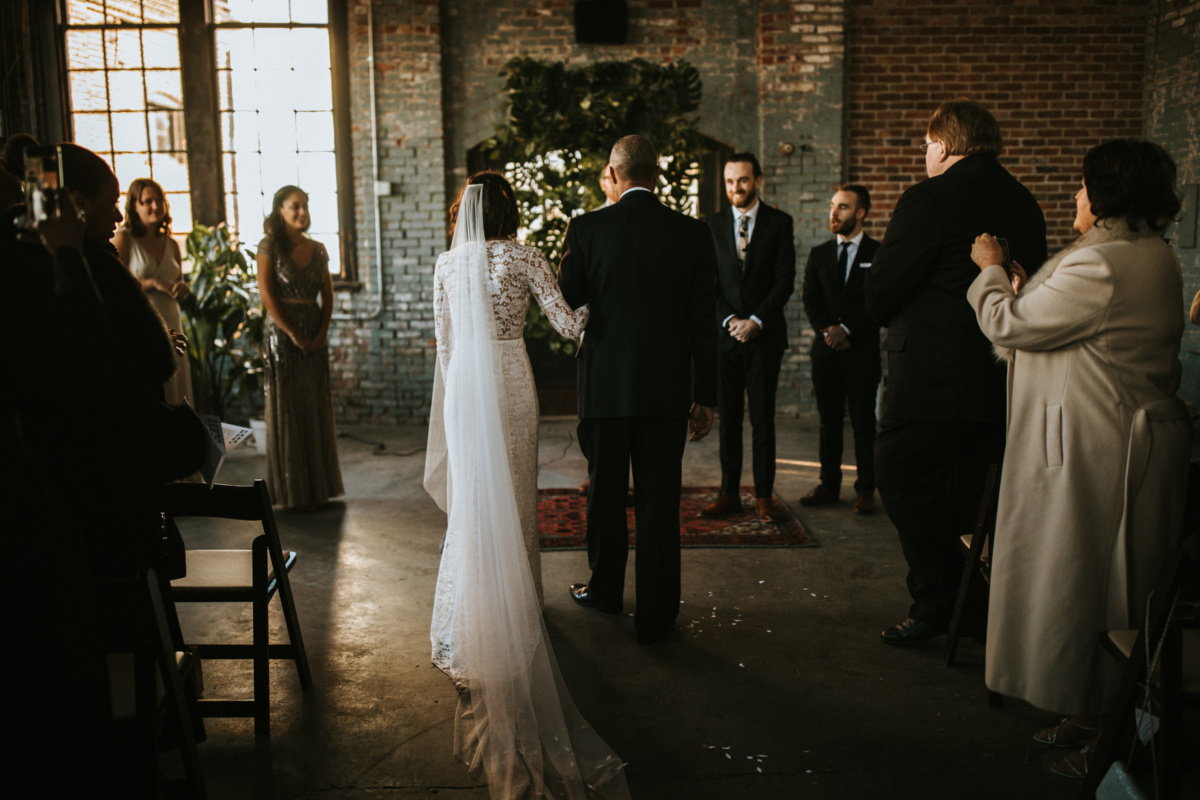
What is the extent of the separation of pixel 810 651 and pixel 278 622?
2161 millimetres

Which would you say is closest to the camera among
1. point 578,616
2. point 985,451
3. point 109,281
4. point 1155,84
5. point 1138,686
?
point 109,281

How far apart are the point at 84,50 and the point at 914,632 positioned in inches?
320

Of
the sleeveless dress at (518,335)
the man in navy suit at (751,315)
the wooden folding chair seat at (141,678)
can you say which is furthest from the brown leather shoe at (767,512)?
the wooden folding chair seat at (141,678)

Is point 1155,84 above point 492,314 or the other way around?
above

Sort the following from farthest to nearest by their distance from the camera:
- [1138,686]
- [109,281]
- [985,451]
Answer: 1. [985,451]
2. [1138,686]
3. [109,281]

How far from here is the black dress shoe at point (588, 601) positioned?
3.70 m

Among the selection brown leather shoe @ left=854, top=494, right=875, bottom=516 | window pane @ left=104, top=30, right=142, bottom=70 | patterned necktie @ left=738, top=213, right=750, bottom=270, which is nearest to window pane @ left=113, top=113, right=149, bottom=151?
window pane @ left=104, top=30, right=142, bottom=70

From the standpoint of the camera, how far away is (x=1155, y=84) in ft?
24.5

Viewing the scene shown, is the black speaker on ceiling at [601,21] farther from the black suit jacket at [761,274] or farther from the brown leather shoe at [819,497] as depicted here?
the brown leather shoe at [819,497]

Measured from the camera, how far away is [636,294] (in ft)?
10.8

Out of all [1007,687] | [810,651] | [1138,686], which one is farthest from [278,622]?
[1138,686]

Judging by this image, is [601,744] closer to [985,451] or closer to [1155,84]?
[985,451]

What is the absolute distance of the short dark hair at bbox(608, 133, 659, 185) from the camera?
3.35 metres

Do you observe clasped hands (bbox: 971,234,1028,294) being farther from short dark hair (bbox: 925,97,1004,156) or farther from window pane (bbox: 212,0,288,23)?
window pane (bbox: 212,0,288,23)
